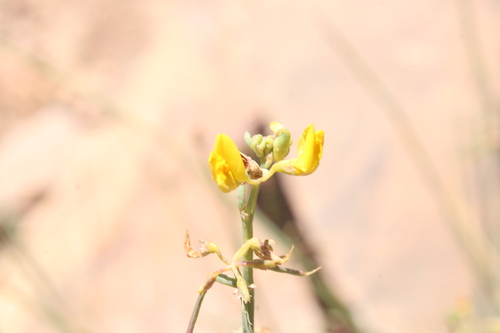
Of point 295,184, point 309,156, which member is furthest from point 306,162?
point 295,184

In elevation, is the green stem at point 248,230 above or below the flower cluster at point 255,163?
below

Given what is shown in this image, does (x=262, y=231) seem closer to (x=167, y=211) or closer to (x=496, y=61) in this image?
(x=167, y=211)

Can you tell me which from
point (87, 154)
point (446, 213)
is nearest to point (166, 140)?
point (87, 154)

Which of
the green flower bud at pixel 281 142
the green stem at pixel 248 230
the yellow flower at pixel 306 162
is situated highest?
the green flower bud at pixel 281 142

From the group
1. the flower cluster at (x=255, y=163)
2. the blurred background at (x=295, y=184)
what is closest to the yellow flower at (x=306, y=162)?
the flower cluster at (x=255, y=163)

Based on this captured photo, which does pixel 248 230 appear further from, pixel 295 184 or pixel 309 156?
pixel 295 184

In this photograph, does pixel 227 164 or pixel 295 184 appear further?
pixel 295 184

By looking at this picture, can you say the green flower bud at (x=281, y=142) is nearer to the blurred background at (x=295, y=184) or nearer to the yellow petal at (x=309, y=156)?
the yellow petal at (x=309, y=156)

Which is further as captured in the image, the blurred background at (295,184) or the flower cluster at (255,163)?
the blurred background at (295,184)
